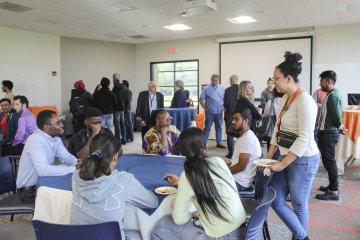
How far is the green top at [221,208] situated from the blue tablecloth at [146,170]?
186 mm

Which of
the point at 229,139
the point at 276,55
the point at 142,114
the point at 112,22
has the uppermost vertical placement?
the point at 112,22

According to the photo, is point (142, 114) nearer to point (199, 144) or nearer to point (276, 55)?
point (276, 55)

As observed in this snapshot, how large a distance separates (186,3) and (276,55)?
369 cm

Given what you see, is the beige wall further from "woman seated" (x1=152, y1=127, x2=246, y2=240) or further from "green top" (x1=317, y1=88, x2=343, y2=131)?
"woman seated" (x1=152, y1=127, x2=246, y2=240)

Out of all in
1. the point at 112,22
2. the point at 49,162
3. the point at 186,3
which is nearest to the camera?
the point at 49,162

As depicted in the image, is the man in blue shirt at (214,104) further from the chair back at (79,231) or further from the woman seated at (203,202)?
the chair back at (79,231)

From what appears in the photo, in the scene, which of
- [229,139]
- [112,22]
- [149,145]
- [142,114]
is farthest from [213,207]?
[112,22]

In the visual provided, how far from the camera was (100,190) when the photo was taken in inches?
59.7

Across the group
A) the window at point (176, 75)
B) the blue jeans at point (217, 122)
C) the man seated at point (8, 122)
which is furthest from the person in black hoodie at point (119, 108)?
the window at point (176, 75)

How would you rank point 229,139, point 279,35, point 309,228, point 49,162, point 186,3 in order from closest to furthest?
1. point 49,162
2. point 309,228
3. point 186,3
4. point 229,139
5. point 279,35

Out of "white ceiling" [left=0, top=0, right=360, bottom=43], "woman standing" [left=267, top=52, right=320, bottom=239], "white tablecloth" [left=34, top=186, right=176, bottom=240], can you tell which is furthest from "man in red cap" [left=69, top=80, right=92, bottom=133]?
"woman standing" [left=267, top=52, right=320, bottom=239]

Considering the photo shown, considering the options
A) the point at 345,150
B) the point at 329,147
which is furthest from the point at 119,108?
the point at 329,147

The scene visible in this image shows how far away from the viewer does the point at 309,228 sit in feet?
9.73

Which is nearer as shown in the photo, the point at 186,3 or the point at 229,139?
the point at 186,3
